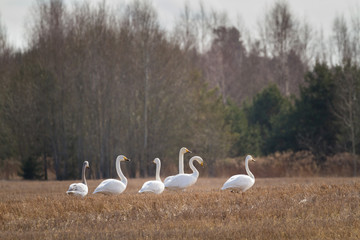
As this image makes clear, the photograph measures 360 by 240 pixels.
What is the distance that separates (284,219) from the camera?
33.0ft

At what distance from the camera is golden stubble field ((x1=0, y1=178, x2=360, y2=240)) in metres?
8.88

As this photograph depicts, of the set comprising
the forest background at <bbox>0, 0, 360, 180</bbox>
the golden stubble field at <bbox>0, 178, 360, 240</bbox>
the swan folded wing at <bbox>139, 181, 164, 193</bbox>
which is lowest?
the golden stubble field at <bbox>0, 178, 360, 240</bbox>

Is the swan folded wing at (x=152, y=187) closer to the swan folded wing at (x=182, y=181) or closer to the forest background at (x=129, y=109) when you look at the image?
the swan folded wing at (x=182, y=181)

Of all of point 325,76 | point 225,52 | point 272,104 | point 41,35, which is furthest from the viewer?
point 225,52

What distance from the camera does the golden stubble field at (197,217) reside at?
8.88 metres

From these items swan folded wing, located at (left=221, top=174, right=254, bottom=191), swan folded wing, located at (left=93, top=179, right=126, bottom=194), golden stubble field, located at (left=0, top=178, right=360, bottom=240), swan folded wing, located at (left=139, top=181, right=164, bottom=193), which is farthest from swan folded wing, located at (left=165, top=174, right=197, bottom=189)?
golden stubble field, located at (left=0, top=178, right=360, bottom=240)

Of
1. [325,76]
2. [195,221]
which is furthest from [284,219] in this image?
[325,76]

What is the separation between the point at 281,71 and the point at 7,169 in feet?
87.6

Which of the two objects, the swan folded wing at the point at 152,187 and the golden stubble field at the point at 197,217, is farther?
the swan folded wing at the point at 152,187

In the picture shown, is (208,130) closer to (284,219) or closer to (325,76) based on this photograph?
(325,76)

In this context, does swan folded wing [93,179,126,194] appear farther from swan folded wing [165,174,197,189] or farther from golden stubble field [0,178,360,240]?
golden stubble field [0,178,360,240]

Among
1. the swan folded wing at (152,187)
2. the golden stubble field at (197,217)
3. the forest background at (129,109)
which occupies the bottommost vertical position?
the golden stubble field at (197,217)

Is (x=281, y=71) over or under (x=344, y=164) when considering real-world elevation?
over

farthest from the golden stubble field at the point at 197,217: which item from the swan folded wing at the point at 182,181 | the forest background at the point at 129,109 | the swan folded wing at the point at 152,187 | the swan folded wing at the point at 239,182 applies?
the forest background at the point at 129,109
